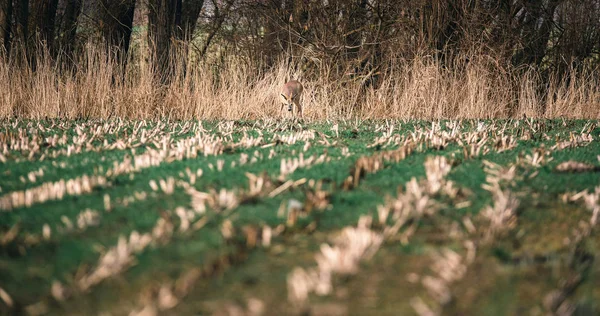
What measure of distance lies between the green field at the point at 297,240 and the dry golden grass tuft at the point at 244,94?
4.95m

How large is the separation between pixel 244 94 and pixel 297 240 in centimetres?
680

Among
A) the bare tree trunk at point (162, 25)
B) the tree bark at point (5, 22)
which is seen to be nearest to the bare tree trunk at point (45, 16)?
the tree bark at point (5, 22)

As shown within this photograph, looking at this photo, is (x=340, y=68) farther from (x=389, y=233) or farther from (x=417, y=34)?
(x=389, y=233)

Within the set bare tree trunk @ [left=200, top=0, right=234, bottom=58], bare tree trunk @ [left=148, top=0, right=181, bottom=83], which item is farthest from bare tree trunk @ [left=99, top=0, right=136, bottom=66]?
bare tree trunk @ [left=200, top=0, right=234, bottom=58]

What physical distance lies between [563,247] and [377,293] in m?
0.70

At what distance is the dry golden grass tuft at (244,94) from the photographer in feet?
24.3

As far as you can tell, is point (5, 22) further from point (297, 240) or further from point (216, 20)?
point (297, 240)

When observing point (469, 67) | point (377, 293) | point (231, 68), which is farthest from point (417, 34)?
point (377, 293)

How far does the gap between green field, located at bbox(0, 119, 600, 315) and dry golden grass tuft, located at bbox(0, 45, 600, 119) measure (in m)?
4.95

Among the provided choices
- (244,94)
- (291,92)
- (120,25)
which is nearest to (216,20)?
(120,25)

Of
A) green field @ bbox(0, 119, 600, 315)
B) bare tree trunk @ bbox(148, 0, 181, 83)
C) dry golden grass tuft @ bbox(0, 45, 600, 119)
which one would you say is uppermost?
Result: bare tree trunk @ bbox(148, 0, 181, 83)

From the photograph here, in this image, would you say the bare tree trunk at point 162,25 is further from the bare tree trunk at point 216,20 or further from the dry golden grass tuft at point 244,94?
the bare tree trunk at point 216,20

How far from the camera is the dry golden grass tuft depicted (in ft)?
24.3

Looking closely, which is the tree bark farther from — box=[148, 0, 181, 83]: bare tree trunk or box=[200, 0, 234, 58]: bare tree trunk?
box=[200, 0, 234, 58]: bare tree trunk
